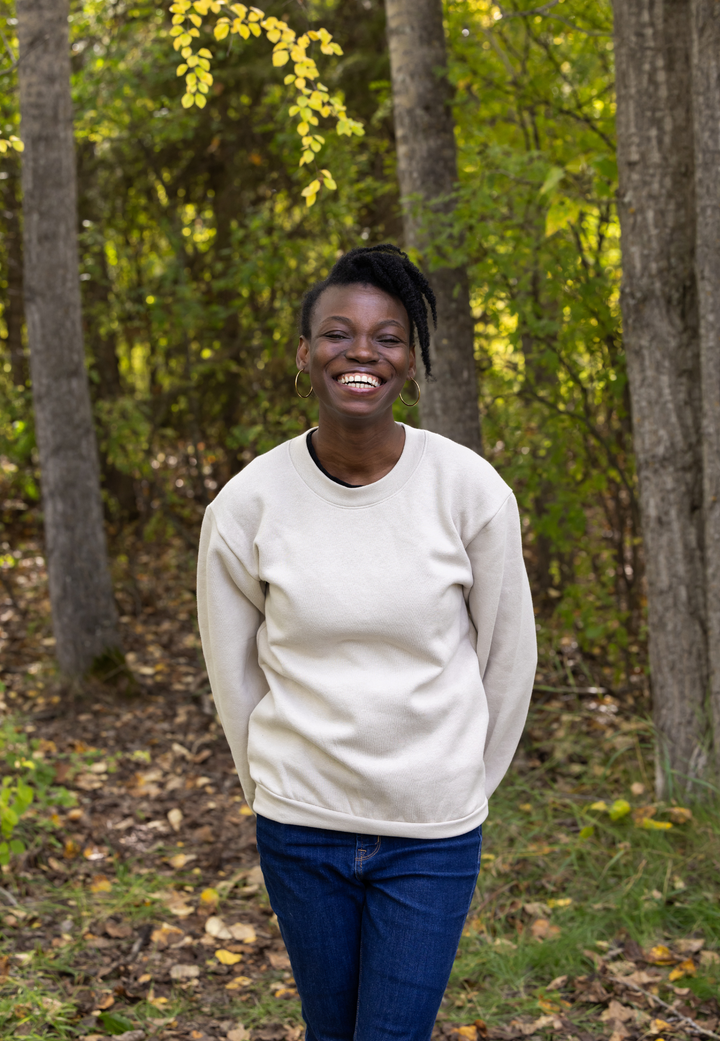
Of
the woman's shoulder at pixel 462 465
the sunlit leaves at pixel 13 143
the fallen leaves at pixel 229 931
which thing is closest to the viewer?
the woman's shoulder at pixel 462 465

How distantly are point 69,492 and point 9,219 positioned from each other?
3.53 meters

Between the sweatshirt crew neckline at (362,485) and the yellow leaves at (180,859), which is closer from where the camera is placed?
the sweatshirt crew neckline at (362,485)

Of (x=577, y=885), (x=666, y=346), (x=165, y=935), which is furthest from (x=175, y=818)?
(x=666, y=346)

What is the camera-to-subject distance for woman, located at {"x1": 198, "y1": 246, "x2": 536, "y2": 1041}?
1.85m

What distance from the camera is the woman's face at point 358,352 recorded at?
1.93 metres

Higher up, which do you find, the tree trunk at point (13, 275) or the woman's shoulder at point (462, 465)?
the tree trunk at point (13, 275)

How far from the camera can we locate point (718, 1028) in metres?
2.88

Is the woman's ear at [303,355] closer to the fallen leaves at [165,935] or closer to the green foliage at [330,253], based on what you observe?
the green foliage at [330,253]

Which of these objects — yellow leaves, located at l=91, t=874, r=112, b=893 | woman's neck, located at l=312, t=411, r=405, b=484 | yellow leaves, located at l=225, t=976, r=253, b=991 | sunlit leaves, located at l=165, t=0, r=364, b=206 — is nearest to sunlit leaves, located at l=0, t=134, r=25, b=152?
sunlit leaves, located at l=165, t=0, r=364, b=206

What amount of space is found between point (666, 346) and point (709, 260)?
388 mm

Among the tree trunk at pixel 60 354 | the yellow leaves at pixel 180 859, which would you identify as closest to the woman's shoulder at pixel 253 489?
the yellow leaves at pixel 180 859

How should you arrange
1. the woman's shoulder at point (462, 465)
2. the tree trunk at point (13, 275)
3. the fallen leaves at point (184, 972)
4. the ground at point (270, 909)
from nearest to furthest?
the woman's shoulder at point (462, 465)
the ground at point (270, 909)
the fallen leaves at point (184, 972)
the tree trunk at point (13, 275)

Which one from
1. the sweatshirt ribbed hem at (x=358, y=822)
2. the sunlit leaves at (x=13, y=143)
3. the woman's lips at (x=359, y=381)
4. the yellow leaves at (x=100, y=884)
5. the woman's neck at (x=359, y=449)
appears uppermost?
the sunlit leaves at (x=13, y=143)

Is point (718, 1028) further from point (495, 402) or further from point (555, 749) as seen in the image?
point (495, 402)
